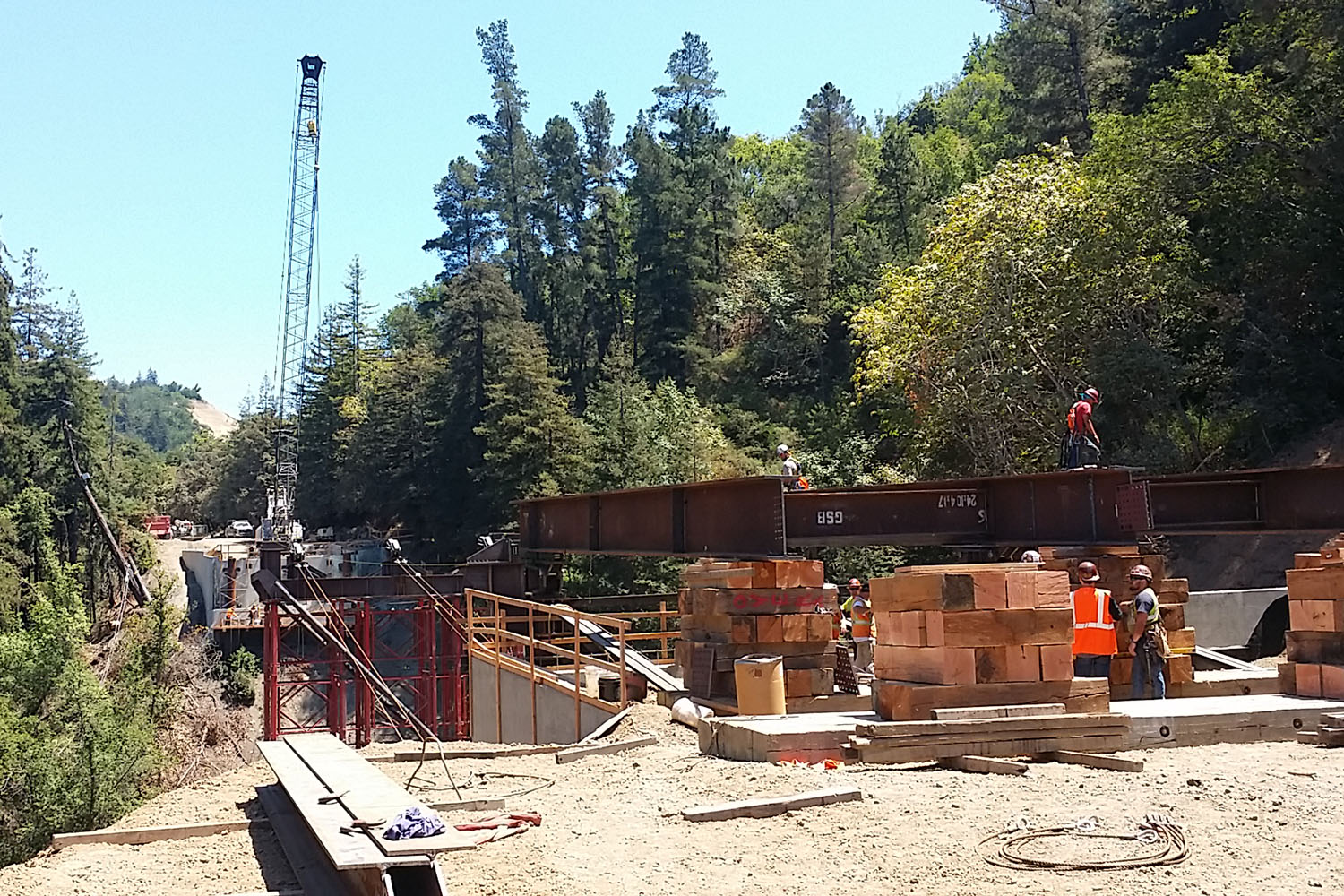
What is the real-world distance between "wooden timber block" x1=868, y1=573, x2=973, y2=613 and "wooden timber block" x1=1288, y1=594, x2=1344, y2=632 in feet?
12.4

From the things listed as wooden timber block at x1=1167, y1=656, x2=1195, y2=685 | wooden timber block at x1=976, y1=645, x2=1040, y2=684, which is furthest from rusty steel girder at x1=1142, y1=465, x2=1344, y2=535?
wooden timber block at x1=976, y1=645, x2=1040, y2=684

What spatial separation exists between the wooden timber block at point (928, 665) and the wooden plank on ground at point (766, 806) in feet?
6.75

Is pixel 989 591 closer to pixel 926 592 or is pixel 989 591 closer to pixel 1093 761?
pixel 926 592

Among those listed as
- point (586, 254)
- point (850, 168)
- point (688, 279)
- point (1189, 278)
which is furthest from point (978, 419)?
point (586, 254)

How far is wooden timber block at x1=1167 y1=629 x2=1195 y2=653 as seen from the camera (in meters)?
13.6

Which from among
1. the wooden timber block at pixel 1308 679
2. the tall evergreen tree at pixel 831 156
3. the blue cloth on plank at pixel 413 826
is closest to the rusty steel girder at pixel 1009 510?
the wooden timber block at pixel 1308 679

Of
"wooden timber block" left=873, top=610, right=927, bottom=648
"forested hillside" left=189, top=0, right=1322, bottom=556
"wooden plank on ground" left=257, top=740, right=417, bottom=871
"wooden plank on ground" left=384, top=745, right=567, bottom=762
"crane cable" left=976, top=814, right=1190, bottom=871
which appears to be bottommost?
"wooden plank on ground" left=384, top=745, right=567, bottom=762

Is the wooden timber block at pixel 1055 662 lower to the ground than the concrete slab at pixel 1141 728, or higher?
higher

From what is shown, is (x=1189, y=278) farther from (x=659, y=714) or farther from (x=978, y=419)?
(x=659, y=714)

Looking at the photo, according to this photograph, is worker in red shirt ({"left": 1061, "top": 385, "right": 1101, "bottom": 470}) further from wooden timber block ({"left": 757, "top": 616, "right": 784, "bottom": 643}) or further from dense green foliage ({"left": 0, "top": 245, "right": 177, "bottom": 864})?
dense green foliage ({"left": 0, "top": 245, "right": 177, "bottom": 864})

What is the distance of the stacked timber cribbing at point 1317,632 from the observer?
10680 millimetres

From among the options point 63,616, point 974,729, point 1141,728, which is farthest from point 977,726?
point 63,616

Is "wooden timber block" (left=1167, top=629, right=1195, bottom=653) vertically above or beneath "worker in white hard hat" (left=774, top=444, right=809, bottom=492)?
beneath

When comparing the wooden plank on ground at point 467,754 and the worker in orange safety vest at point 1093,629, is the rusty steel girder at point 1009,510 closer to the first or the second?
the worker in orange safety vest at point 1093,629
